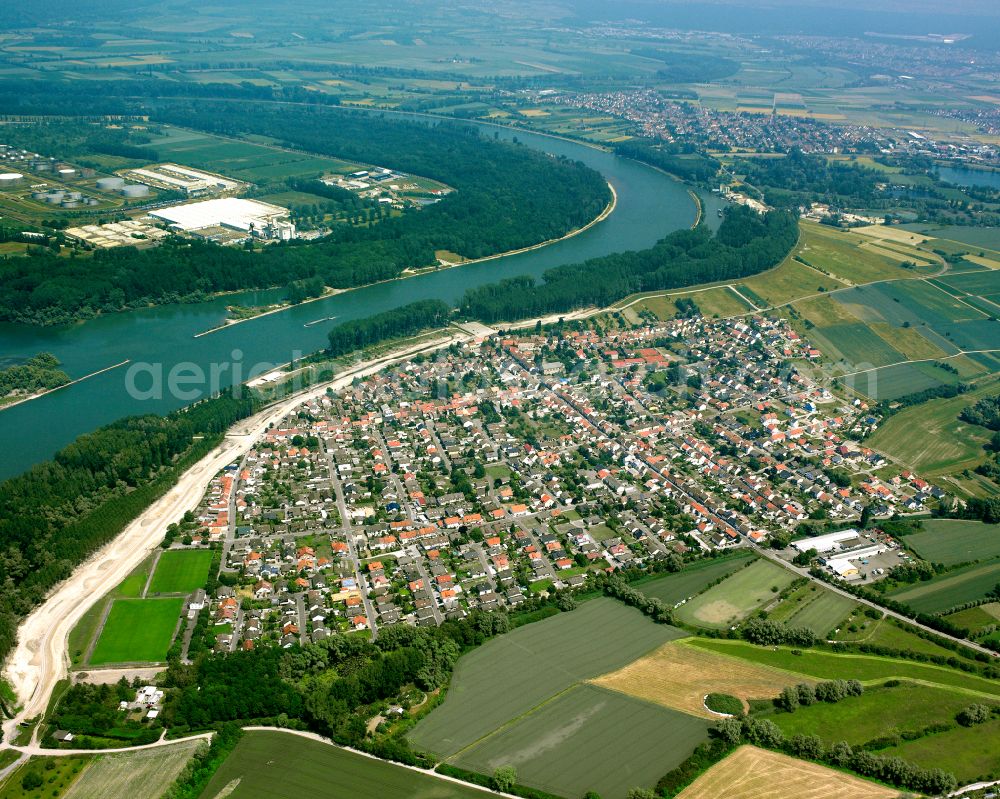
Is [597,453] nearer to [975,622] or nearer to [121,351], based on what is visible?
[975,622]

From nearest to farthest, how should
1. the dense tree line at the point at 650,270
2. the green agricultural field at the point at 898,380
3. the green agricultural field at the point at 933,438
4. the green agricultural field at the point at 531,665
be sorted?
the green agricultural field at the point at 531,665 → the green agricultural field at the point at 933,438 → the green agricultural field at the point at 898,380 → the dense tree line at the point at 650,270

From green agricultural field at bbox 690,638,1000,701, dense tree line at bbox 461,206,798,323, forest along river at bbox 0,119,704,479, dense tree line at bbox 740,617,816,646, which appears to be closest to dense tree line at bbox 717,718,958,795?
green agricultural field at bbox 690,638,1000,701

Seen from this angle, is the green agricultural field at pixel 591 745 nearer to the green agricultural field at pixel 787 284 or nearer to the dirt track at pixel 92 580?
the dirt track at pixel 92 580

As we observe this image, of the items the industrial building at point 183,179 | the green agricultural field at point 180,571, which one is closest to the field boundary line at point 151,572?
the green agricultural field at point 180,571

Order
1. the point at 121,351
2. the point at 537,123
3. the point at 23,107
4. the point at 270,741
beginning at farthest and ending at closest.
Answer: the point at 537,123, the point at 23,107, the point at 121,351, the point at 270,741

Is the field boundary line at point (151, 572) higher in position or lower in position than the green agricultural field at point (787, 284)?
lower

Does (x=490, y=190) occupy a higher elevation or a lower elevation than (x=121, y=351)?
higher

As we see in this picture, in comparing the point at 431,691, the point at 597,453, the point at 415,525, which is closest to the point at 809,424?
the point at 597,453
